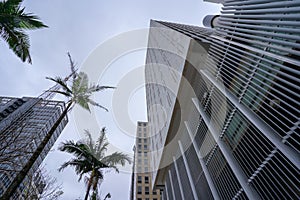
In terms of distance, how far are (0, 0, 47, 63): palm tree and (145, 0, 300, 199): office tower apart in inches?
298

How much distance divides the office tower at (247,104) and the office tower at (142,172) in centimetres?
4722

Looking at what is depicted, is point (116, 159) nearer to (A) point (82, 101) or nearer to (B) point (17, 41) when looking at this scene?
(A) point (82, 101)

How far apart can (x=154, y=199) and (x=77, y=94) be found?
5765 cm

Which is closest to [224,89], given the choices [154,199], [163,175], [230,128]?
[230,128]

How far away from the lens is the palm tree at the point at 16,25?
687cm

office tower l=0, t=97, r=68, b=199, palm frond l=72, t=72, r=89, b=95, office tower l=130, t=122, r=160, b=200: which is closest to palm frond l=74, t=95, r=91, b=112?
palm frond l=72, t=72, r=89, b=95

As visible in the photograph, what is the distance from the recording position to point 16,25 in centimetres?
710

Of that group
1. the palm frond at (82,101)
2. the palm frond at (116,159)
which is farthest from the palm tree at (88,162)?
the palm frond at (82,101)

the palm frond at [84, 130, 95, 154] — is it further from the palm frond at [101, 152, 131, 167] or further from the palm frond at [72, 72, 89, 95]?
the palm frond at [72, 72, 89, 95]

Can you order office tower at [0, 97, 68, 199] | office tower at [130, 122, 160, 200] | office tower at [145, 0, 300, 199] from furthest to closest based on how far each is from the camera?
1. office tower at [130, 122, 160, 200]
2. office tower at [0, 97, 68, 199]
3. office tower at [145, 0, 300, 199]

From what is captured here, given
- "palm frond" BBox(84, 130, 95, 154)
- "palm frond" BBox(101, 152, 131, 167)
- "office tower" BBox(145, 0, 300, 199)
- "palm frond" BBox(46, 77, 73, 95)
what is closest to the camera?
"office tower" BBox(145, 0, 300, 199)

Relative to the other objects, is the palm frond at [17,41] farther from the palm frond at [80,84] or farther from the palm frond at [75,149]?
the palm frond at [75,149]

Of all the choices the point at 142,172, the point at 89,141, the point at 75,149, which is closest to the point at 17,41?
the point at 75,149

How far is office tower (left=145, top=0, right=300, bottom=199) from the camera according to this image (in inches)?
174
